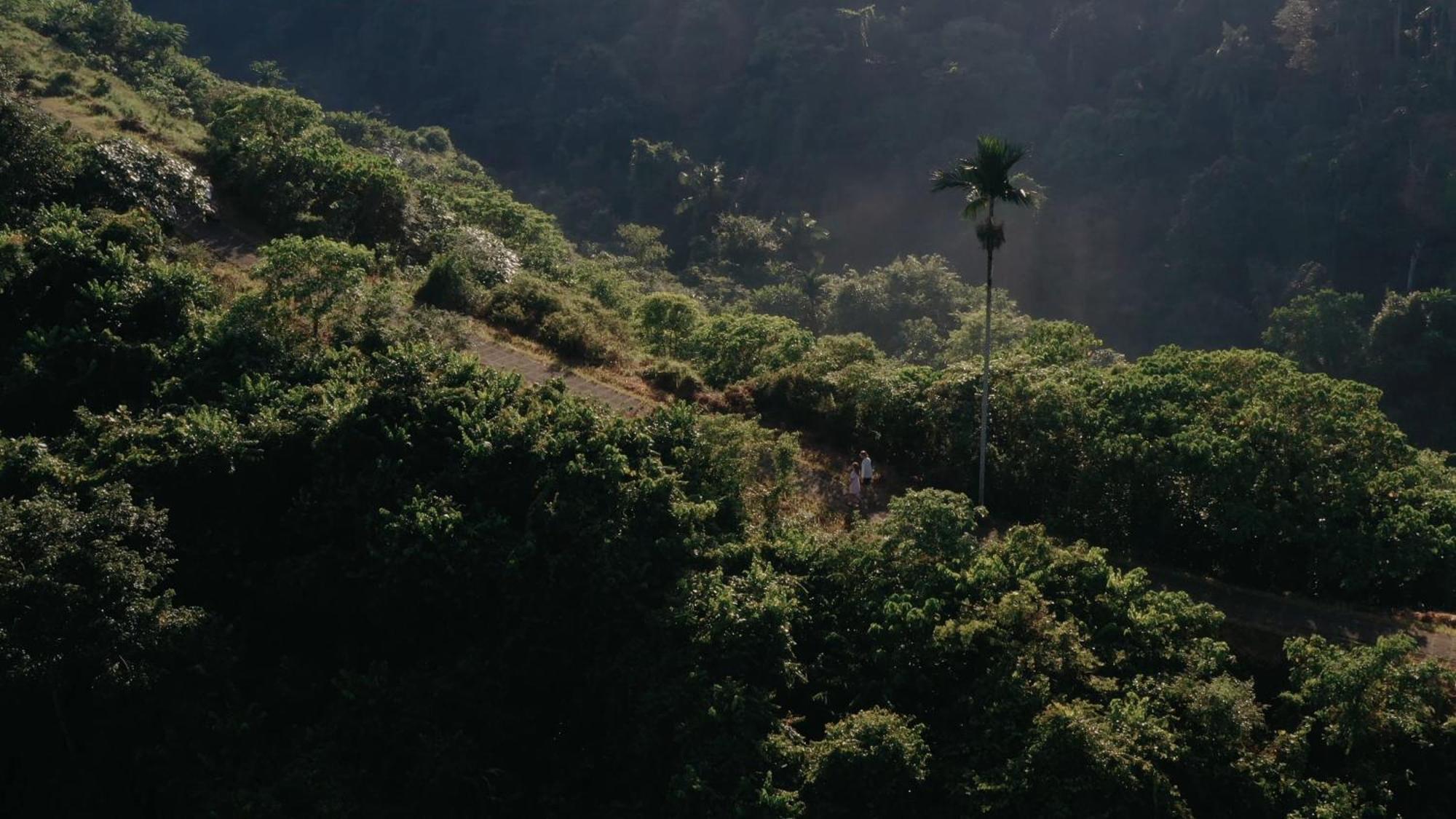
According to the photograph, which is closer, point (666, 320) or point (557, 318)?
point (557, 318)

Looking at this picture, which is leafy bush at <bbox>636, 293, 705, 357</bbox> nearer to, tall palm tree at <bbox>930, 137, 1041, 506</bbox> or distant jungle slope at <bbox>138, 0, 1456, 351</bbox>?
tall palm tree at <bbox>930, 137, 1041, 506</bbox>

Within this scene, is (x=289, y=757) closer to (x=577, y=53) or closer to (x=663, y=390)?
(x=663, y=390)

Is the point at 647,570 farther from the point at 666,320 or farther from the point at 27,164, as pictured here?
the point at 27,164

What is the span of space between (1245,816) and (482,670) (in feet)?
28.4

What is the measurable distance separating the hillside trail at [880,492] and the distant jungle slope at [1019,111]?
123ft

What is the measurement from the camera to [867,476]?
17797 mm

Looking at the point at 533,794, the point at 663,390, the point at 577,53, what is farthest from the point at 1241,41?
the point at 533,794

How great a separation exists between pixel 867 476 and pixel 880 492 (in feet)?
3.67

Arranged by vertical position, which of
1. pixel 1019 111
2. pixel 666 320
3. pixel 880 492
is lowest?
pixel 880 492

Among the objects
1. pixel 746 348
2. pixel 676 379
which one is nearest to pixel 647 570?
pixel 676 379

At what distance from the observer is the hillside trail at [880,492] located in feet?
49.0

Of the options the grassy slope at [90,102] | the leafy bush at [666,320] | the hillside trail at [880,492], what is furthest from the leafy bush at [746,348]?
the grassy slope at [90,102]

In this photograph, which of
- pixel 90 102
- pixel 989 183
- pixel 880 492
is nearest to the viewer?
pixel 989 183

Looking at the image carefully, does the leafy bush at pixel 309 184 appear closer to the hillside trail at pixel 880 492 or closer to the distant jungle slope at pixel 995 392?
the distant jungle slope at pixel 995 392
